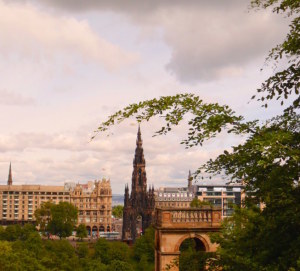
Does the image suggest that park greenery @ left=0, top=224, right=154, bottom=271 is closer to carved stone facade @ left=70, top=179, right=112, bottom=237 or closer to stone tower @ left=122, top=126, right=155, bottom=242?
stone tower @ left=122, top=126, right=155, bottom=242

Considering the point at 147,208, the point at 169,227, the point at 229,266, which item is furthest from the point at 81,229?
the point at 229,266

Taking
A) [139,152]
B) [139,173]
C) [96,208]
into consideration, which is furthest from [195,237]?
[96,208]

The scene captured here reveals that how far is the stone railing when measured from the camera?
950 inches

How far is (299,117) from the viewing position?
1139 centimetres

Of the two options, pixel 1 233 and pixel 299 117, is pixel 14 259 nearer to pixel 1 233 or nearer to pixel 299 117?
pixel 299 117

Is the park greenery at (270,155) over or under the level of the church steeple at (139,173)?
under

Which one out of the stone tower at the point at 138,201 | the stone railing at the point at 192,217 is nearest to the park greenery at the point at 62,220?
the stone tower at the point at 138,201

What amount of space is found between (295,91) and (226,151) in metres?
2.15

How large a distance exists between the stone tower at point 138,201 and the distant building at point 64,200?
1160 inches

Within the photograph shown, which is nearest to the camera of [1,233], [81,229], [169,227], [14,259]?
[169,227]

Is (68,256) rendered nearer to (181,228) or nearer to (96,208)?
(181,228)

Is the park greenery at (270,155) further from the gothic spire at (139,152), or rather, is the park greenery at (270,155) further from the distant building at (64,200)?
the distant building at (64,200)

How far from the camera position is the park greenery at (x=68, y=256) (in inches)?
2060

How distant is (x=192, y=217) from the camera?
2439cm
